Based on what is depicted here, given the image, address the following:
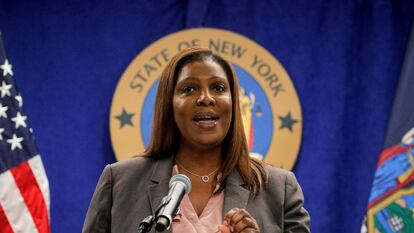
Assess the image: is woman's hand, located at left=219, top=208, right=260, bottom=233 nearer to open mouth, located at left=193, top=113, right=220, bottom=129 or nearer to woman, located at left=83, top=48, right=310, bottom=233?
woman, located at left=83, top=48, right=310, bottom=233

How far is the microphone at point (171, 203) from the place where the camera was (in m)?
1.41

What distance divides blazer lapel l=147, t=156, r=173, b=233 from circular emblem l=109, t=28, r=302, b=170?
7.57 ft

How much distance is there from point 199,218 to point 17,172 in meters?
1.97

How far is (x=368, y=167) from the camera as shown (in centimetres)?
438

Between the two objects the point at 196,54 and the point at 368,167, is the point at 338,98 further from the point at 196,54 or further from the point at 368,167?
the point at 196,54

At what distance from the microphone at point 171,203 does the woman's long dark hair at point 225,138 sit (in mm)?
489

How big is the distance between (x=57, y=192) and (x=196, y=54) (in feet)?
8.26

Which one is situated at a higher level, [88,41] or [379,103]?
[88,41]

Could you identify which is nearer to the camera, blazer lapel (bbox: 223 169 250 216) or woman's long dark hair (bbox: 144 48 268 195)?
blazer lapel (bbox: 223 169 250 216)

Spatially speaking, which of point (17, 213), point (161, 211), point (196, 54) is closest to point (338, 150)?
point (17, 213)

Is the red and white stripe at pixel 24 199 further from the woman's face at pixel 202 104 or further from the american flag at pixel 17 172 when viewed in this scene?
the woman's face at pixel 202 104

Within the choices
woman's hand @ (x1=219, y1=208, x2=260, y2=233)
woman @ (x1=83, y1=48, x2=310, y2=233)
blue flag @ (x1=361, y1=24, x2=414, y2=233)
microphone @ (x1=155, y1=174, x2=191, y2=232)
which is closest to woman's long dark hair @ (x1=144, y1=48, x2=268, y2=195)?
woman @ (x1=83, y1=48, x2=310, y2=233)

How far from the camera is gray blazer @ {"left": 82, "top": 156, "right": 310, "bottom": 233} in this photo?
1.96 m

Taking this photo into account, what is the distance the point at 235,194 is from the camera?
6.53 feet
